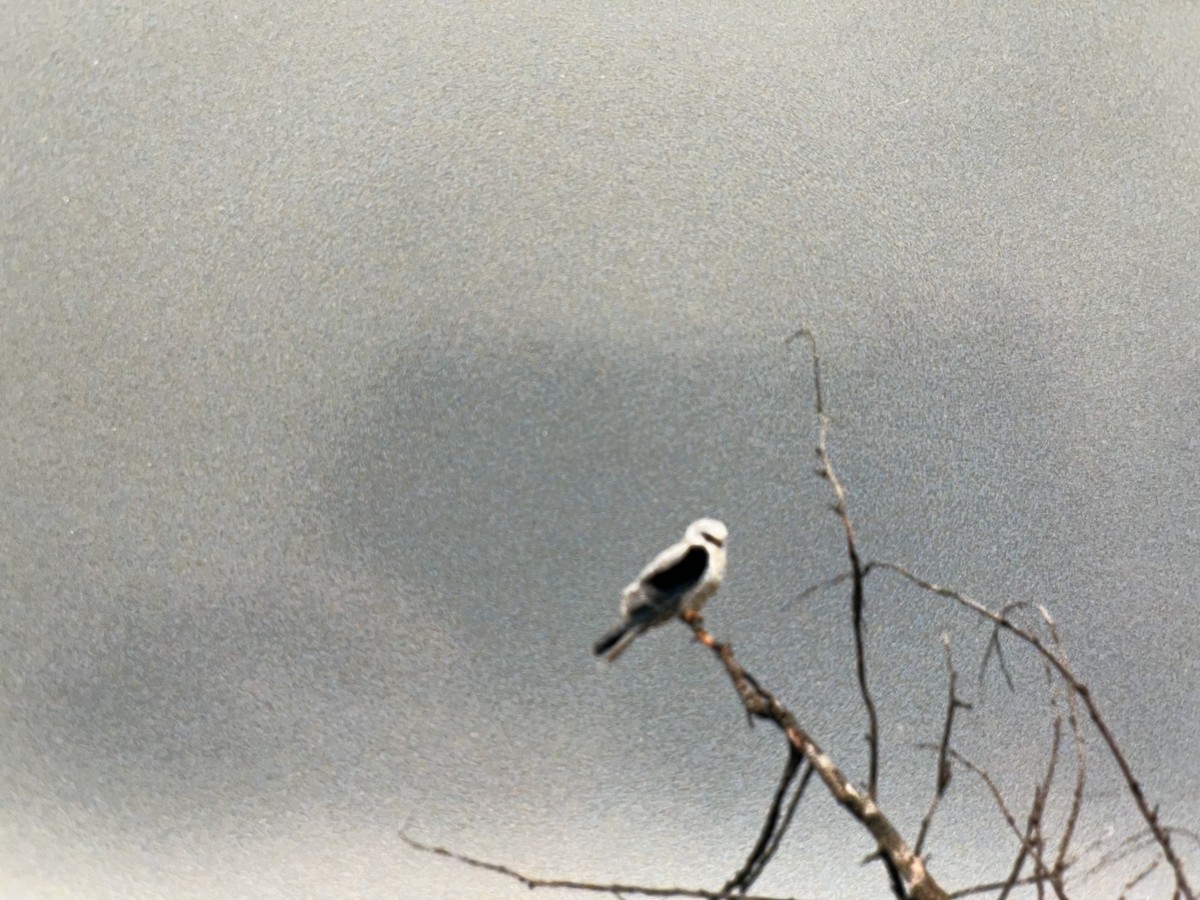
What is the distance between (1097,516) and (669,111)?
1.05 meters

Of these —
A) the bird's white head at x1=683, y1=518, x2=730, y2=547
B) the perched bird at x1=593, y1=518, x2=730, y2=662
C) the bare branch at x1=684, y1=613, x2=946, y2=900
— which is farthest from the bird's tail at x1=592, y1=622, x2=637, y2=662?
the bare branch at x1=684, y1=613, x2=946, y2=900

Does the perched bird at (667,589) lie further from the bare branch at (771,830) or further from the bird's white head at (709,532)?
the bare branch at (771,830)

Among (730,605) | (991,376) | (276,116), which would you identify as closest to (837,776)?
(730,605)

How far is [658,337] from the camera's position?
88.4 inches

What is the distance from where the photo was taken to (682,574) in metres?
1.82

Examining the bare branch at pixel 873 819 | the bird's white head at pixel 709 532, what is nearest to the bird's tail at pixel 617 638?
the bird's white head at pixel 709 532

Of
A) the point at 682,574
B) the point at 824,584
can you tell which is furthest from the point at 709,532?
the point at 824,584

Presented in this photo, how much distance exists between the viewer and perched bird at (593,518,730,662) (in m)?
1.78

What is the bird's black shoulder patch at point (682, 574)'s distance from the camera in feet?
5.89

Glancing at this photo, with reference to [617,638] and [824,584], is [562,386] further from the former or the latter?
[824,584]

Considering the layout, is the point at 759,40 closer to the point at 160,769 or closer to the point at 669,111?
the point at 669,111

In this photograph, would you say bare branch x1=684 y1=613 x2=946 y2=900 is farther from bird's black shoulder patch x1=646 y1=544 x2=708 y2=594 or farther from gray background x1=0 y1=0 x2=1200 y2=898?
gray background x1=0 y1=0 x2=1200 y2=898

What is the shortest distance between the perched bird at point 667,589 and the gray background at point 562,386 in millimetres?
342

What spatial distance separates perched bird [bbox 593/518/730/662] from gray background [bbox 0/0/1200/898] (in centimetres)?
34
